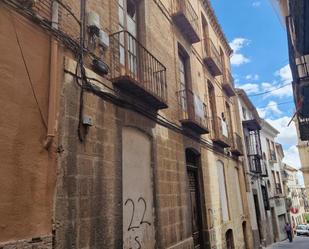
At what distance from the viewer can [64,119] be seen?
4297mm

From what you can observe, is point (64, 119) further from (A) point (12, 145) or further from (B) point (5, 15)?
(B) point (5, 15)

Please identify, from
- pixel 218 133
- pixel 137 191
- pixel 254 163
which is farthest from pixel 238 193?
pixel 137 191

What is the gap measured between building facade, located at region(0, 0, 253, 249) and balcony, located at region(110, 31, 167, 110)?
3 centimetres

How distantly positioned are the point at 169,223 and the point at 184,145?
2.47m

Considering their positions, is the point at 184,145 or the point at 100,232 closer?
the point at 100,232

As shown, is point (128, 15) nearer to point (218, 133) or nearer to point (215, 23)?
point (218, 133)

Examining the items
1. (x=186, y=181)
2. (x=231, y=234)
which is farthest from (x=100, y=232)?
(x=231, y=234)

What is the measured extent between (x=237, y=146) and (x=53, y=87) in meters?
13.2

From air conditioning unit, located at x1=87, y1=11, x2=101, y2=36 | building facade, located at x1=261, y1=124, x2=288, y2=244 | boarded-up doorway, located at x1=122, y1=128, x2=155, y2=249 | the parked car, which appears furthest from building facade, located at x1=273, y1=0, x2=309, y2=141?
the parked car

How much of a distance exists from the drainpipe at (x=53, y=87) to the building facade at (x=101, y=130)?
0.01 meters

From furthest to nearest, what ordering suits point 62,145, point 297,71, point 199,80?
point 199,80 < point 297,71 < point 62,145

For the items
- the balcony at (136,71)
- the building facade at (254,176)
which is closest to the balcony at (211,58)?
the balcony at (136,71)

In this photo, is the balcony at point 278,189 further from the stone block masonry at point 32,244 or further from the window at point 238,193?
the stone block masonry at point 32,244

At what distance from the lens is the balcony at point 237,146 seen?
1459cm
